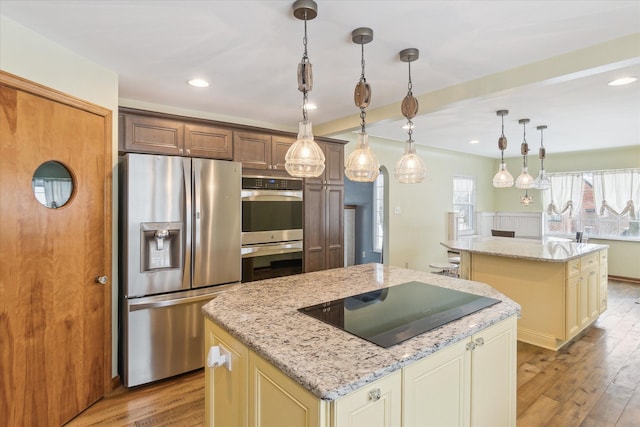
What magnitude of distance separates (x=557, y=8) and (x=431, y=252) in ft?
15.5

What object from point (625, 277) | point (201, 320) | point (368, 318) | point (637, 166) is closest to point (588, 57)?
point (368, 318)

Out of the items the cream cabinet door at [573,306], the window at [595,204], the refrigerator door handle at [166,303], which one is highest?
the window at [595,204]

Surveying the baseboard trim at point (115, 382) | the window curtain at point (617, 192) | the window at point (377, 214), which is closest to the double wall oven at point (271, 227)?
the baseboard trim at point (115, 382)

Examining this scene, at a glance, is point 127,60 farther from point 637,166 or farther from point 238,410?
point 637,166

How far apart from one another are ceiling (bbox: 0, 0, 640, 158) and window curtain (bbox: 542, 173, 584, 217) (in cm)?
343

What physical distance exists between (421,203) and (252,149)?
3.53m

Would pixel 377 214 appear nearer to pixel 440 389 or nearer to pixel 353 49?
pixel 353 49

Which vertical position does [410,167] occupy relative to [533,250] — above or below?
above

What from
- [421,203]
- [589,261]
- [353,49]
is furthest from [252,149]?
[589,261]

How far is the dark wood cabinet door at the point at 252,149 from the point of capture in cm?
325

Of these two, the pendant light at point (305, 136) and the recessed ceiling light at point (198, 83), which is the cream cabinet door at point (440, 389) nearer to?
the pendant light at point (305, 136)

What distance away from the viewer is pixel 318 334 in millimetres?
1310

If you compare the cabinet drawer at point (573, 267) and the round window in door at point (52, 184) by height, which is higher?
the round window in door at point (52, 184)

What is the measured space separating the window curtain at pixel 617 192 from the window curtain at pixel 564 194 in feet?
0.84
